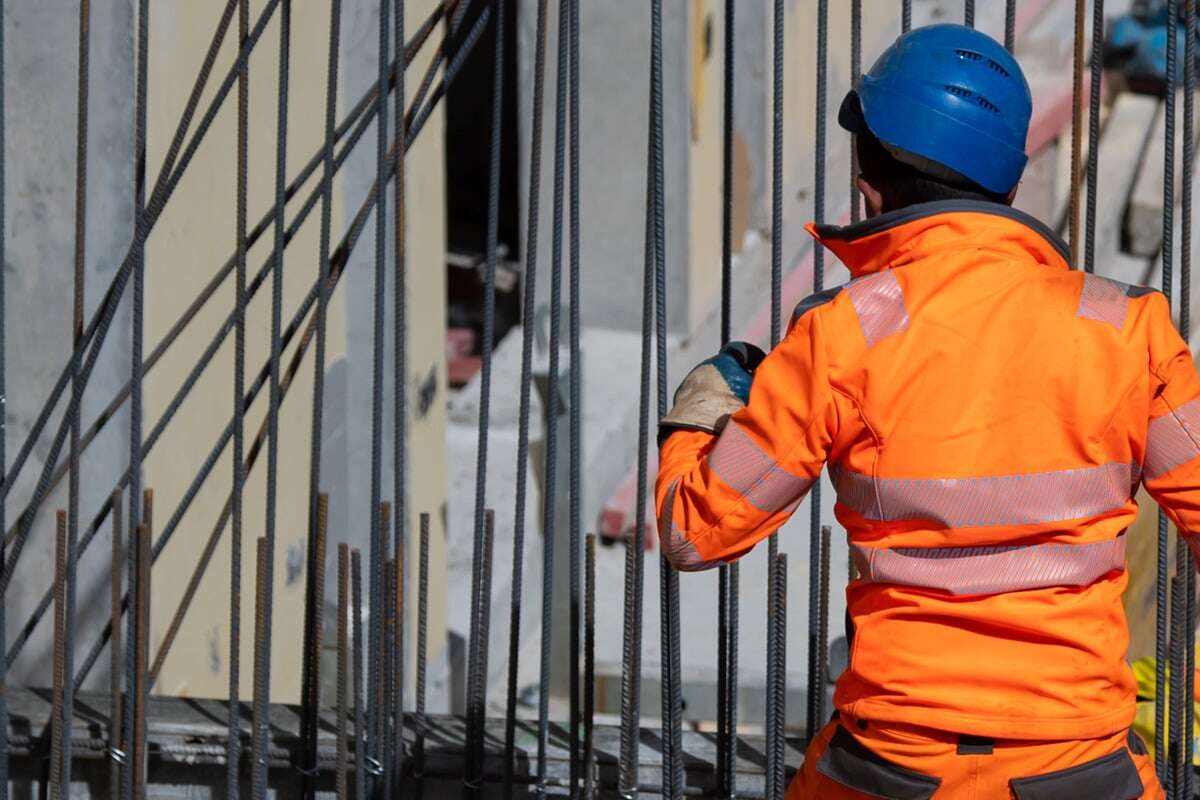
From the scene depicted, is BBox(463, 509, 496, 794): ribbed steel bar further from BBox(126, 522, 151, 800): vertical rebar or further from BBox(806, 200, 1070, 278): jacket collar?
BBox(806, 200, 1070, 278): jacket collar

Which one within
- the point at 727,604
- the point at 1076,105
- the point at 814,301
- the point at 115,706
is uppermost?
the point at 1076,105

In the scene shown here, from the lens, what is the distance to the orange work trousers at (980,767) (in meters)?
2.78

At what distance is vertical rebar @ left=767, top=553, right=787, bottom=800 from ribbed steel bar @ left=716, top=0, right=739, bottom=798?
3.1 inches

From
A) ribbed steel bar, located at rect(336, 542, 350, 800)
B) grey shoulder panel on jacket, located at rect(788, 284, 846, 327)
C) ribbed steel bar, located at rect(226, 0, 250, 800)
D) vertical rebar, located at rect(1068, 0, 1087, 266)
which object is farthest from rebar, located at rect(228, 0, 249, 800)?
vertical rebar, located at rect(1068, 0, 1087, 266)

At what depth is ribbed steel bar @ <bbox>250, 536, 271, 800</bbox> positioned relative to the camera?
3748 millimetres

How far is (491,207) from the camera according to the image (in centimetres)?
367

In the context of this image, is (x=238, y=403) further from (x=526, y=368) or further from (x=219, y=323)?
(x=219, y=323)

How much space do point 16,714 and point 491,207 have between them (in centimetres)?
166

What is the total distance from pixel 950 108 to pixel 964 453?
0.55m

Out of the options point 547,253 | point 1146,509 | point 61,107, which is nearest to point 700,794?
point 61,107

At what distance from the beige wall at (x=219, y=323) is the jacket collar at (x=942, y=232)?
247 centimetres

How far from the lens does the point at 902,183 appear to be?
2.84 meters

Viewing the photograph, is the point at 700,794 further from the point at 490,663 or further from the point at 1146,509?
the point at 490,663

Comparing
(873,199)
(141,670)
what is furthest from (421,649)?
(873,199)
